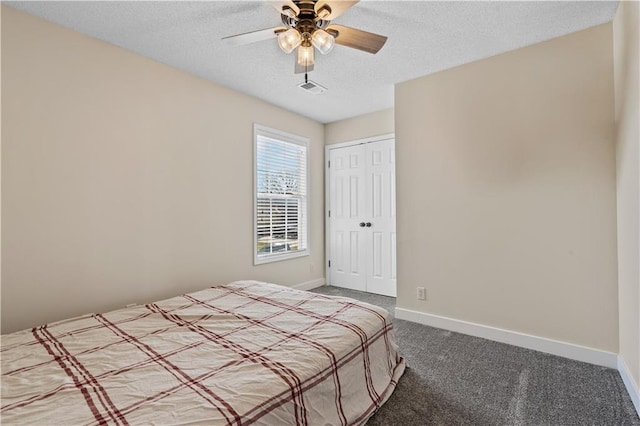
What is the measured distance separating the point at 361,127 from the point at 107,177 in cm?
317

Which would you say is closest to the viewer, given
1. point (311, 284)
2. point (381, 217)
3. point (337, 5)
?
point (337, 5)

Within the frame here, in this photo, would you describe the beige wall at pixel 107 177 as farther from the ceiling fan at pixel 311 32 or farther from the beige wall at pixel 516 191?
the beige wall at pixel 516 191

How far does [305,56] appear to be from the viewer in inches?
72.6

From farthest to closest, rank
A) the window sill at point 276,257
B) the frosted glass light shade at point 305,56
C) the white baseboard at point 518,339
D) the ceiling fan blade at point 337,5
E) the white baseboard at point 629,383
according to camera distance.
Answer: the window sill at point 276,257 → the white baseboard at point 518,339 → the frosted glass light shade at point 305,56 → the white baseboard at point 629,383 → the ceiling fan blade at point 337,5

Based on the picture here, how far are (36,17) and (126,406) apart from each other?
2636 millimetres

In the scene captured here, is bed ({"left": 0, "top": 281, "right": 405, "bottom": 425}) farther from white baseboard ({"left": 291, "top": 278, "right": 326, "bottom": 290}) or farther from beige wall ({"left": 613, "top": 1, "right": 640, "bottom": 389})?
white baseboard ({"left": 291, "top": 278, "right": 326, "bottom": 290})

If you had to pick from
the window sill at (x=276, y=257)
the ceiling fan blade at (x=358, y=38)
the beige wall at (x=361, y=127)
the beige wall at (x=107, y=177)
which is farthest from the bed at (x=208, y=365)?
the beige wall at (x=361, y=127)

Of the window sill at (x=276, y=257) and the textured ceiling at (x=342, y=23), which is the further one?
the window sill at (x=276, y=257)

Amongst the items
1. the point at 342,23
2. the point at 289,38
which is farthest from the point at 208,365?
the point at 342,23

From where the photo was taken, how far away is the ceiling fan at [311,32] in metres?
1.63

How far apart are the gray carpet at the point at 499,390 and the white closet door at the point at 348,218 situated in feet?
5.99

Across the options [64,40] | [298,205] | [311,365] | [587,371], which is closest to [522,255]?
[587,371]

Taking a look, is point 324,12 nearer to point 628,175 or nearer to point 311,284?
point 628,175

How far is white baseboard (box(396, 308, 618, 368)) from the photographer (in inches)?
86.4
